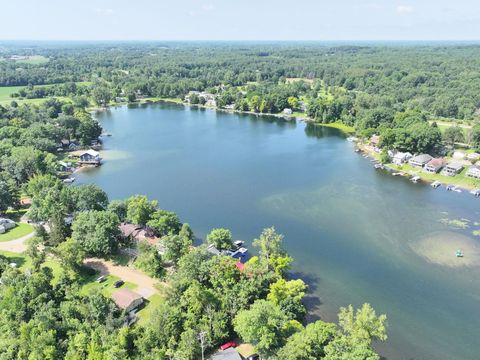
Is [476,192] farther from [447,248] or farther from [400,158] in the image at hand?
[447,248]

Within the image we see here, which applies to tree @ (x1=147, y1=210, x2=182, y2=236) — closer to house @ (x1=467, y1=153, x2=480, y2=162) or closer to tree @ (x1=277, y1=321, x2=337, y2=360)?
tree @ (x1=277, y1=321, x2=337, y2=360)

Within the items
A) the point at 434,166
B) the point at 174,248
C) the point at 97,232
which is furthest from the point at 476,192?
the point at 97,232

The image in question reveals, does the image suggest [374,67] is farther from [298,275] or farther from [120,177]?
[298,275]

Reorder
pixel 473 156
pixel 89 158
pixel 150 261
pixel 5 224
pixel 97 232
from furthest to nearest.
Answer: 1. pixel 89 158
2. pixel 473 156
3. pixel 5 224
4. pixel 97 232
5. pixel 150 261

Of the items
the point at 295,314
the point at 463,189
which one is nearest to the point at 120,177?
the point at 295,314

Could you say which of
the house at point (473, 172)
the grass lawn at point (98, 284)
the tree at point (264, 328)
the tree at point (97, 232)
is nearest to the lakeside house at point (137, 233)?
the tree at point (97, 232)

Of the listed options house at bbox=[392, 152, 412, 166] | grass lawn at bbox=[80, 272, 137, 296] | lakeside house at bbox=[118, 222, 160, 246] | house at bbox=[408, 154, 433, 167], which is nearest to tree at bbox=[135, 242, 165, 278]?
grass lawn at bbox=[80, 272, 137, 296]

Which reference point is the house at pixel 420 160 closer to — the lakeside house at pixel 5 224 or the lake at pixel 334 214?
the lake at pixel 334 214
